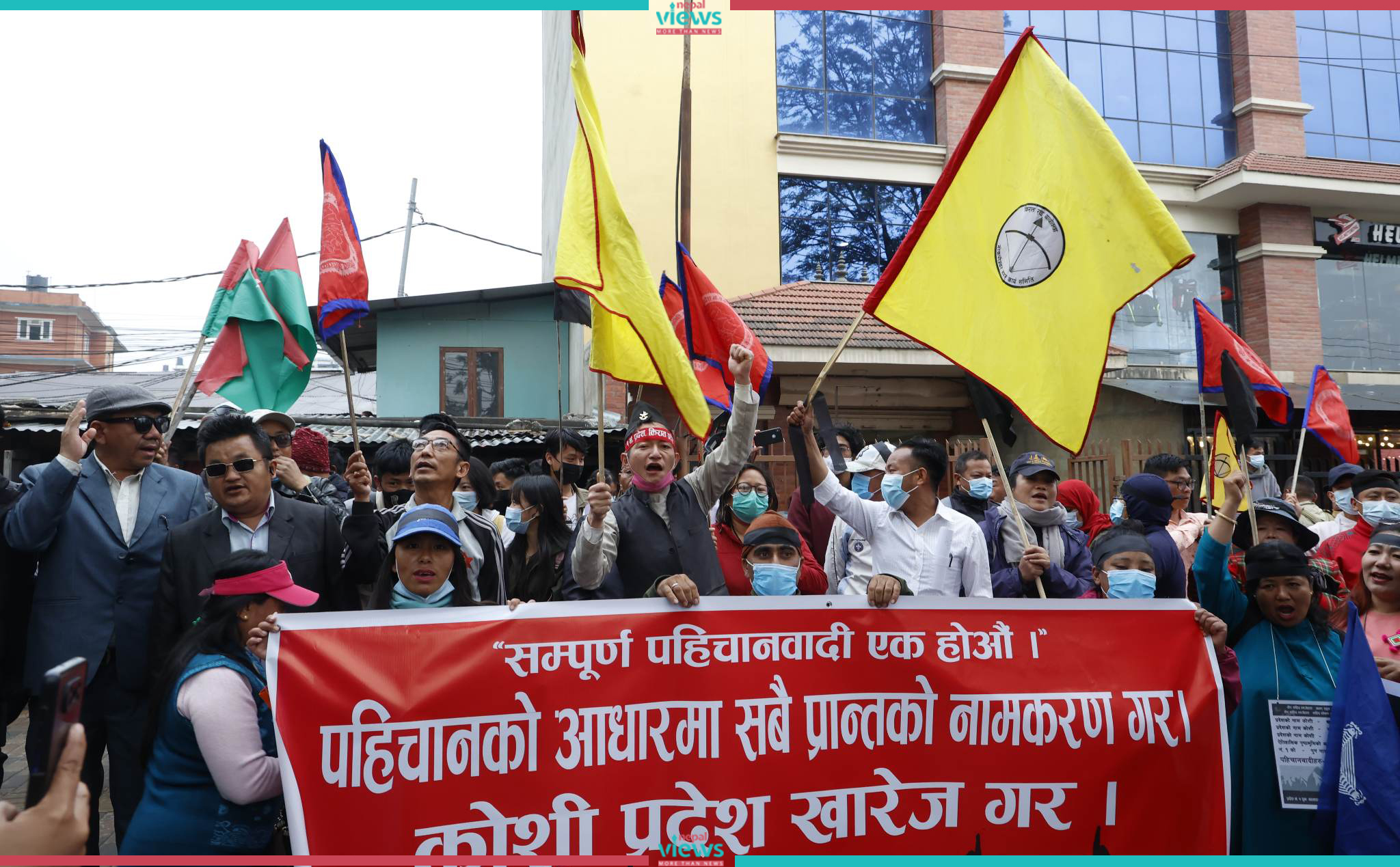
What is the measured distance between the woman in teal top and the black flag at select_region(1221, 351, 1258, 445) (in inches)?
29.6

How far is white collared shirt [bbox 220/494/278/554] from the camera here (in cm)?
345

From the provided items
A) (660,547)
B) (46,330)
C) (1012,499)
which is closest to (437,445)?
(660,547)

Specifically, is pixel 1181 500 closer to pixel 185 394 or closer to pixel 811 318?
pixel 185 394

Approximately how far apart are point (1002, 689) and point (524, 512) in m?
2.81

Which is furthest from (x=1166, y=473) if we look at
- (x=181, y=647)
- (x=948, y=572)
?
(x=181, y=647)

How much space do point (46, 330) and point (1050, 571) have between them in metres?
66.8

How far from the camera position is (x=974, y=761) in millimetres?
3111

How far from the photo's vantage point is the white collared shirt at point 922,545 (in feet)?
12.8

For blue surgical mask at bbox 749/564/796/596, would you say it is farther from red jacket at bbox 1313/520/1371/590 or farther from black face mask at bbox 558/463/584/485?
black face mask at bbox 558/463/584/485

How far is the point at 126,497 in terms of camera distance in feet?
12.2

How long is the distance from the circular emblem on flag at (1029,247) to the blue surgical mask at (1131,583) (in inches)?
47.3

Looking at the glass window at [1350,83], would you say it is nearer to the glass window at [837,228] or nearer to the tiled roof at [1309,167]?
the tiled roof at [1309,167]

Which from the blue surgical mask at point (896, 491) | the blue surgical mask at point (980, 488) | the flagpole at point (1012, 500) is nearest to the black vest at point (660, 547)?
the blue surgical mask at point (896, 491)

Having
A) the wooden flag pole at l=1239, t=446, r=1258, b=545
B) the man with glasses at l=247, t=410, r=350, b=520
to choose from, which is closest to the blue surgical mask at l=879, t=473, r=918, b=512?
the wooden flag pole at l=1239, t=446, r=1258, b=545
